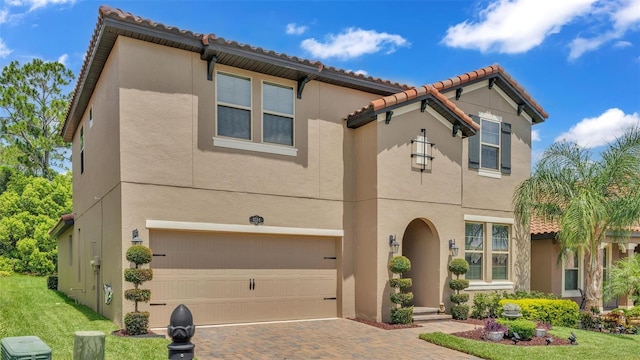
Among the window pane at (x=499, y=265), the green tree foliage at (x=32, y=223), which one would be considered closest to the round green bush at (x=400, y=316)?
the window pane at (x=499, y=265)

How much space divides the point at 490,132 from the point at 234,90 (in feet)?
27.9

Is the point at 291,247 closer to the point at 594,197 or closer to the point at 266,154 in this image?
the point at 266,154

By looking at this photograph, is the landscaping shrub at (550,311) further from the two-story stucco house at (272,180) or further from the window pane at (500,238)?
the window pane at (500,238)

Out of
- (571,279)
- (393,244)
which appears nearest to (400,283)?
(393,244)

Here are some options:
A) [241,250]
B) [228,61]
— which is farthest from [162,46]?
[241,250]

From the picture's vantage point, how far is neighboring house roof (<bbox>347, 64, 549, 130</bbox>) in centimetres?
1274

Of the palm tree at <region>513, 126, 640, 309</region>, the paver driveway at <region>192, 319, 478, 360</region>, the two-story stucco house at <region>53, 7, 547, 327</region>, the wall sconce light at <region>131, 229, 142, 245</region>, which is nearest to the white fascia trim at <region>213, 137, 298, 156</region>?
the two-story stucco house at <region>53, 7, 547, 327</region>

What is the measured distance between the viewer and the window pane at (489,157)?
610 inches

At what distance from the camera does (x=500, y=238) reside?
15609mm

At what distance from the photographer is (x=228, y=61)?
11.7m

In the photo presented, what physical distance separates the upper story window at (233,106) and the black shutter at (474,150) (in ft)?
23.2

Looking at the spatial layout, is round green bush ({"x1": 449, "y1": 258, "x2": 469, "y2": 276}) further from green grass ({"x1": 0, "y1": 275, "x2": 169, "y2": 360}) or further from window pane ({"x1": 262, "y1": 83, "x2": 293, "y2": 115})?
green grass ({"x1": 0, "y1": 275, "x2": 169, "y2": 360})

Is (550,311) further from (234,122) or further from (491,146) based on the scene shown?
(234,122)

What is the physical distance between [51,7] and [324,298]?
1223 cm
